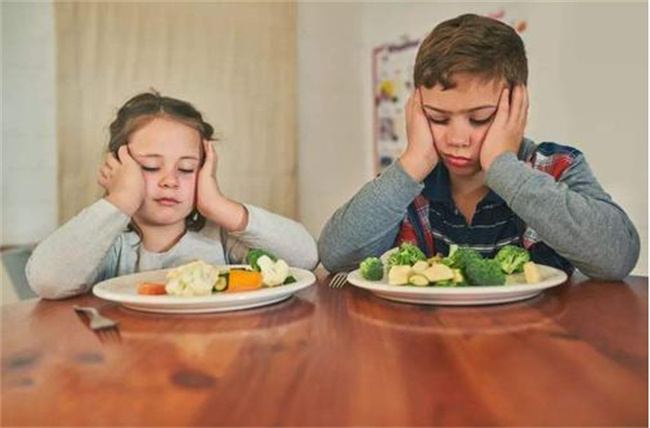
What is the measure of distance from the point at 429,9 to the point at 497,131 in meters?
0.94

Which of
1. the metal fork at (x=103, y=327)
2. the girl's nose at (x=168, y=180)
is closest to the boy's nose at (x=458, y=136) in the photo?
the girl's nose at (x=168, y=180)

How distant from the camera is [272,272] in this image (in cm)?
78

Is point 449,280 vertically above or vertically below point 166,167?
below

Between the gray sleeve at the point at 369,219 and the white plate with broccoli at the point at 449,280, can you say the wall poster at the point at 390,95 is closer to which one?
the gray sleeve at the point at 369,219

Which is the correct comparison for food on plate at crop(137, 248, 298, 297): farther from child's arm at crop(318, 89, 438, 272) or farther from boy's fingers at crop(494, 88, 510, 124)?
boy's fingers at crop(494, 88, 510, 124)

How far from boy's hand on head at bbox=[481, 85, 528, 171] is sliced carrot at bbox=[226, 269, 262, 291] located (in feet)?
1.23

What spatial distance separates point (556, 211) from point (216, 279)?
441mm

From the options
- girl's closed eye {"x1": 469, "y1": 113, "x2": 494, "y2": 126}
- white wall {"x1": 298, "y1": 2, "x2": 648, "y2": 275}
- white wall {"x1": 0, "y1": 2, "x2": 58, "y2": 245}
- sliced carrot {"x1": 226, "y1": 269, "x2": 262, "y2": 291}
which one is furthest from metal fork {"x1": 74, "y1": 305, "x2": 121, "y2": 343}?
white wall {"x1": 298, "y1": 2, "x2": 648, "y2": 275}

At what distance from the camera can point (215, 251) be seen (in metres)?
1.11

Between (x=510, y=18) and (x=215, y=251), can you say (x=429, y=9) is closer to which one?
(x=510, y=18)

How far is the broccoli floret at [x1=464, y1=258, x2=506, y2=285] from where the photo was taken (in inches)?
29.2

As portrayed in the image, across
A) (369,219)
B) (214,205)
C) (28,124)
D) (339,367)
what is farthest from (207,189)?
(28,124)

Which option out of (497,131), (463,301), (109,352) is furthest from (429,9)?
(109,352)

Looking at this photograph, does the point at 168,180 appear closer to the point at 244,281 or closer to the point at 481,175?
the point at 244,281
